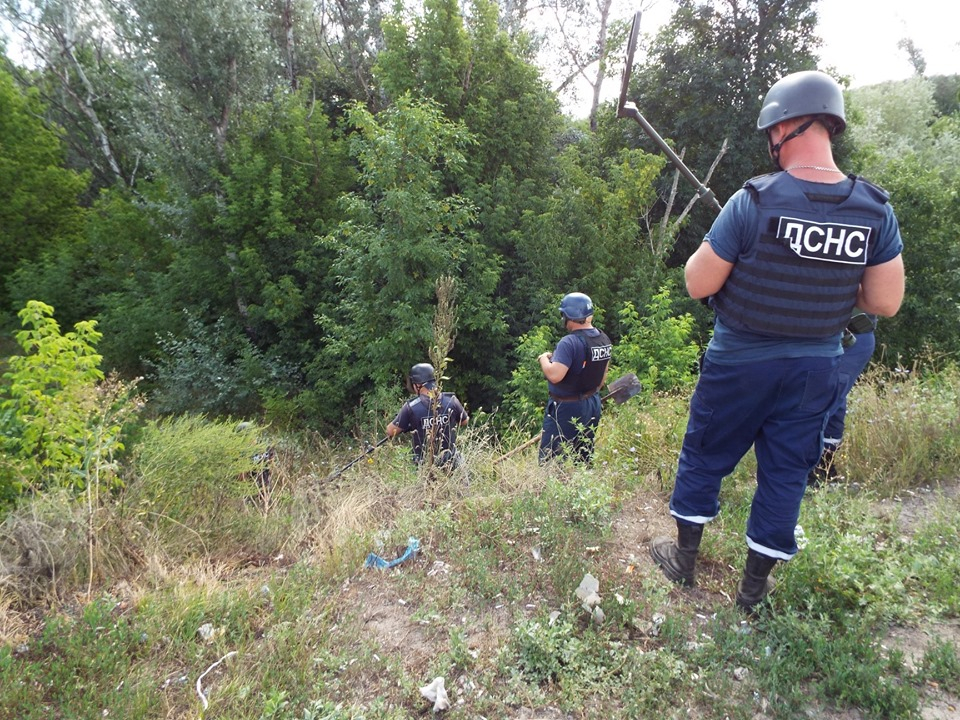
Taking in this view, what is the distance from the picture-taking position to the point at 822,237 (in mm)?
2256

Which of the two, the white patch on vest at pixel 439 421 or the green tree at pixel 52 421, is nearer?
the green tree at pixel 52 421

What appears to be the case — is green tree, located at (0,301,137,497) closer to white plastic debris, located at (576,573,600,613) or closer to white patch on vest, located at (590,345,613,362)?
white plastic debris, located at (576,573,600,613)

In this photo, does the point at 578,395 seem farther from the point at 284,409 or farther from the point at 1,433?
the point at 284,409

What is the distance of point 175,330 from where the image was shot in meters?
13.4

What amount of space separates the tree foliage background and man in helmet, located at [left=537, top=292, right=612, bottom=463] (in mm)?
4471

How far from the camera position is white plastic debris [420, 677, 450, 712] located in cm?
219

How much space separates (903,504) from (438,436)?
3103 millimetres

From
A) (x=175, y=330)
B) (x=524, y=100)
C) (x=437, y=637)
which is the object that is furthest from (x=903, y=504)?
(x=175, y=330)

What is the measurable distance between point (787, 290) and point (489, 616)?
1.80 meters

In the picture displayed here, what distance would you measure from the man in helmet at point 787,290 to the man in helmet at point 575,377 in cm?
200

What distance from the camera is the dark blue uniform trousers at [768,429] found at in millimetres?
2393

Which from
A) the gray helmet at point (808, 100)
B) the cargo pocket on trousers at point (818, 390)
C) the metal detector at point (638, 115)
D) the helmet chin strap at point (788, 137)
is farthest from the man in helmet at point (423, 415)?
the gray helmet at point (808, 100)

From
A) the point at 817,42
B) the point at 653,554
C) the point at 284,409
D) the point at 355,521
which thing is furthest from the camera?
the point at 817,42

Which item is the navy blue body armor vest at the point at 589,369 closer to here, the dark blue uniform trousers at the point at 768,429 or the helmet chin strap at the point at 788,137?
the dark blue uniform trousers at the point at 768,429
